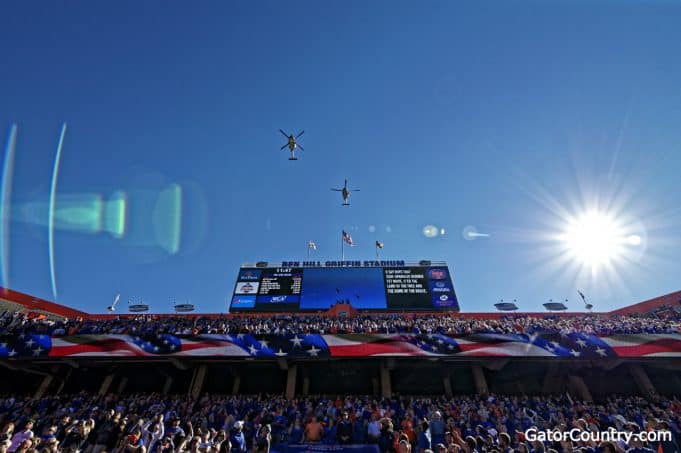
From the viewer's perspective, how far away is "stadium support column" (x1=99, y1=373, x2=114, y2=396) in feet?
73.0

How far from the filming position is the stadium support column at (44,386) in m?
22.1

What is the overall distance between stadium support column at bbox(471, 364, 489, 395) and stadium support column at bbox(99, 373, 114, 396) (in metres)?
27.1

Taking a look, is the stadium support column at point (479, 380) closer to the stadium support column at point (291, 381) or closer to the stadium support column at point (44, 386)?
the stadium support column at point (291, 381)

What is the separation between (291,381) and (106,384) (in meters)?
14.1

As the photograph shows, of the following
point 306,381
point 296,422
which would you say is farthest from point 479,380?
point 296,422

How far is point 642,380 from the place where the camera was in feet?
66.8

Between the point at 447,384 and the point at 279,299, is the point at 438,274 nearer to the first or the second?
the point at 447,384

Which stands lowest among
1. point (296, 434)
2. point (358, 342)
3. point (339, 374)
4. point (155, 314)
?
point (296, 434)

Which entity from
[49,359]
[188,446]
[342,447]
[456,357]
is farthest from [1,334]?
[456,357]

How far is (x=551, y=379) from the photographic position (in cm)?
2166

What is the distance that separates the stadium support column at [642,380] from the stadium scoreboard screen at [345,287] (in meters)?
12.6

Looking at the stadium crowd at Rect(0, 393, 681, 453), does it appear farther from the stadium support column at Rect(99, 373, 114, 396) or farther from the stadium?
the stadium support column at Rect(99, 373, 114, 396)

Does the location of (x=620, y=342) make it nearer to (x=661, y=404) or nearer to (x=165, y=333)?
(x=661, y=404)

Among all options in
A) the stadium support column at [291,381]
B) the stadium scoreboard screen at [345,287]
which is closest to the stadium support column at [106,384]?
the stadium scoreboard screen at [345,287]
